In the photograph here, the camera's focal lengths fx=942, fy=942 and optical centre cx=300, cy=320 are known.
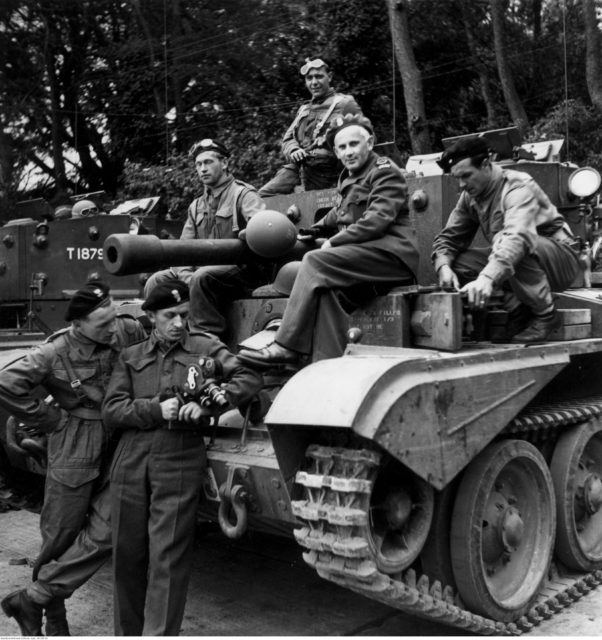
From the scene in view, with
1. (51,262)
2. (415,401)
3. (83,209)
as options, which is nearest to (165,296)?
(415,401)

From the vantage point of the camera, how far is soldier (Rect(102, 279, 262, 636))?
176 inches

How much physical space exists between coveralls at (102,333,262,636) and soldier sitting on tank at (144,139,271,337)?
1.20 m

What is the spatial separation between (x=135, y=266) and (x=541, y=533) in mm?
2662

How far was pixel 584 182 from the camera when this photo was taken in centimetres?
654

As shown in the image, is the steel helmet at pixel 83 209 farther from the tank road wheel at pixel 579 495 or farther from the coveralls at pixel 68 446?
the tank road wheel at pixel 579 495

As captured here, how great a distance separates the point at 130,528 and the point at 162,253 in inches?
55.6

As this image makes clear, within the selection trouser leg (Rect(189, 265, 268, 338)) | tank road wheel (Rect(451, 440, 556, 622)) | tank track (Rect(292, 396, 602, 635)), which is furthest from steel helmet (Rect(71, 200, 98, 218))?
tank track (Rect(292, 396, 602, 635))

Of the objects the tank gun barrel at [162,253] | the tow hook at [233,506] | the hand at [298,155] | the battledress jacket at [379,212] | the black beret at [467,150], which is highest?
the hand at [298,155]

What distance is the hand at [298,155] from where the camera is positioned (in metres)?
7.10

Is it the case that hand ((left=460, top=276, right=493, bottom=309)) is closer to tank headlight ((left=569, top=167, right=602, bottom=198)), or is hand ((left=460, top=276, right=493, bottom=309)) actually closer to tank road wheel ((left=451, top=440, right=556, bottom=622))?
tank road wheel ((left=451, top=440, right=556, bottom=622))

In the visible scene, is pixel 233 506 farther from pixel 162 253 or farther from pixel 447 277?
pixel 447 277

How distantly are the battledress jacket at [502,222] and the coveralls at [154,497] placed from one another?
1.53 meters

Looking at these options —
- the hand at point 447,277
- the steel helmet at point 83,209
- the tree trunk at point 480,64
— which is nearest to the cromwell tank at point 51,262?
the steel helmet at point 83,209

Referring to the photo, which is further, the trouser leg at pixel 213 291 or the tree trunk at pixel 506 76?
the tree trunk at pixel 506 76
